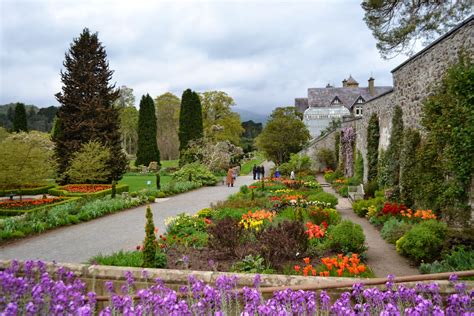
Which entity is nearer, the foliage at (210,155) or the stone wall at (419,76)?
the stone wall at (419,76)

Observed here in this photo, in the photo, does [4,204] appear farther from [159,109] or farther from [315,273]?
[159,109]

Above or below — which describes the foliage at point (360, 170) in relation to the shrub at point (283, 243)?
above

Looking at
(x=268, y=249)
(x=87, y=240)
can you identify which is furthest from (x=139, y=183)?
(x=268, y=249)

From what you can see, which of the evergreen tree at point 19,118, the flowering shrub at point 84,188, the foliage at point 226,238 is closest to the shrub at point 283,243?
the foliage at point 226,238

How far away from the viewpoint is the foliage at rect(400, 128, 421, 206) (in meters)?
9.98

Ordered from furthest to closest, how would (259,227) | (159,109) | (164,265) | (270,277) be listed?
(159,109), (259,227), (164,265), (270,277)

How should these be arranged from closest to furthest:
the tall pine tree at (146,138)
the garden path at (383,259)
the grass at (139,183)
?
the garden path at (383,259)
the grass at (139,183)
the tall pine tree at (146,138)

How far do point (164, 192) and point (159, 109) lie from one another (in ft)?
125

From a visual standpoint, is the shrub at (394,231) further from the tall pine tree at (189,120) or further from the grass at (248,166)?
the grass at (248,166)

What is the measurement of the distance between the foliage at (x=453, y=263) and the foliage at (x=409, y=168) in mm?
4241

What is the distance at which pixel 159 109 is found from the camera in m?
54.4

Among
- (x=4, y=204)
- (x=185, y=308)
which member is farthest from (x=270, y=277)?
(x=4, y=204)

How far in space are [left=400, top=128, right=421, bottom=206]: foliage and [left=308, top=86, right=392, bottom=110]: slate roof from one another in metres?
37.2

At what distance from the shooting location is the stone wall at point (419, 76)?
25.4 feet
